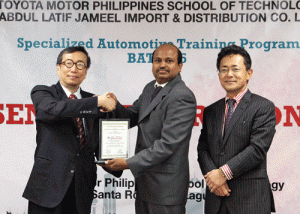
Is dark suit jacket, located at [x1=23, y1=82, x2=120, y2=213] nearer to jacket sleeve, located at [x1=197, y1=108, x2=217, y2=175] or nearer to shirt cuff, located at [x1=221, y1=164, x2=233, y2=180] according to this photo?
jacket sleeve, located at [x1=197, y1=108, x2=217, y2=175]

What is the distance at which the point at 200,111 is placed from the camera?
11.7 ft

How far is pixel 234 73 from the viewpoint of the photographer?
7.43ft

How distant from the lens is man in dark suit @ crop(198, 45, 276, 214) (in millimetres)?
2143

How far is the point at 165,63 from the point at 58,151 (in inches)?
40.6

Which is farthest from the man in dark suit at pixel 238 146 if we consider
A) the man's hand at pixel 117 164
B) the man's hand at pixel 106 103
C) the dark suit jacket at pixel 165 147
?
the man's hand at pixel 106 103

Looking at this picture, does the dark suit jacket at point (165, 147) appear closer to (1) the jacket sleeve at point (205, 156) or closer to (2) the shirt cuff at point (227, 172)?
(1) the jacket sleeve at point (205, 156)

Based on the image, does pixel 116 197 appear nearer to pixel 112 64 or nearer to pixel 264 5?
pixel 112 64

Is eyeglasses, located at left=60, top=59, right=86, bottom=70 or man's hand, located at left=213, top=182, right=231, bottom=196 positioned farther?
eyeglasses, located at left=60, top=59, right=86, bottom=70

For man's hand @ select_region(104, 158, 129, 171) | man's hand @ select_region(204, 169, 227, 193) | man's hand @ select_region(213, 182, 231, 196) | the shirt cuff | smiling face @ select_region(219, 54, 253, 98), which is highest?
smiling face @ select_region(219, 54, 253, 98)

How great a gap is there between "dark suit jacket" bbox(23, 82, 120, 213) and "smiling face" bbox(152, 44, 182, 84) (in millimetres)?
552

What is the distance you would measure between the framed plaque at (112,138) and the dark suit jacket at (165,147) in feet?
0.40

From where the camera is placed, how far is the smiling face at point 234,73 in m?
2.26

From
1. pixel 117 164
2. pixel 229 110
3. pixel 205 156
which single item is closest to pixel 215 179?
pixel 205 156

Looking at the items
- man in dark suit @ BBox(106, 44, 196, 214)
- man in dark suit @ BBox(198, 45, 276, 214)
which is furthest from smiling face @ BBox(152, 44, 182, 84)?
man in dark suit @ BBox(198, 45, 276, 214)
